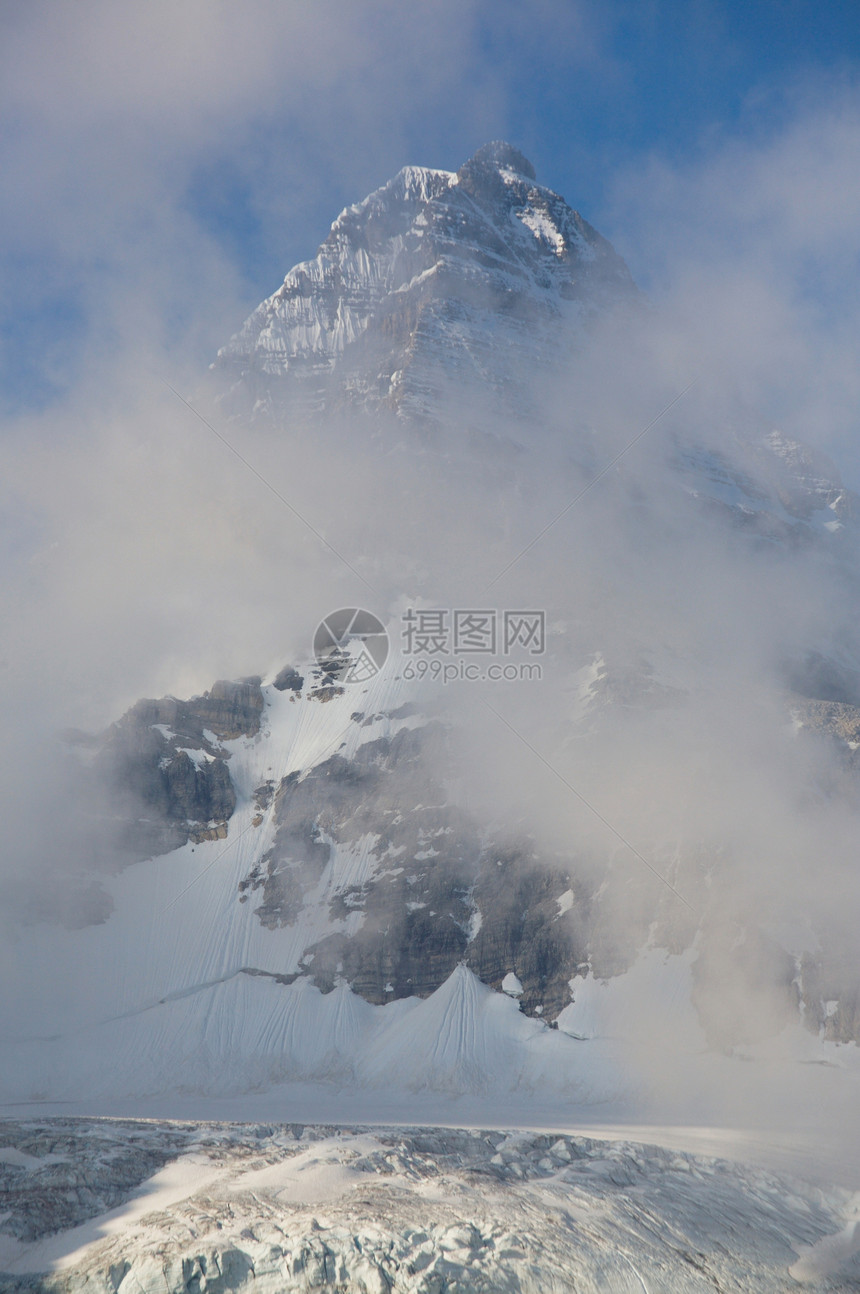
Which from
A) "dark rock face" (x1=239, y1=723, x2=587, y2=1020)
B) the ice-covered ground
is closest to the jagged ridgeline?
"dark rock face" (x1=239, y1=723, x2=587, y2=1020)

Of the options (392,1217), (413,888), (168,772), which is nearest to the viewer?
(392,1217)

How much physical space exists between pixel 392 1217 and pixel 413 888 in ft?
294

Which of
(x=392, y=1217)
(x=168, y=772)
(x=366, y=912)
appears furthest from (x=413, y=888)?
(x=392, y=1217)

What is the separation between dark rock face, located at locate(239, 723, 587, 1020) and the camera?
422 feet

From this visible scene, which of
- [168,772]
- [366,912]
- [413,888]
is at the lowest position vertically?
[366,912]

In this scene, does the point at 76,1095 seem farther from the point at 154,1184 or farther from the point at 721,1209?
the point at 721,1209

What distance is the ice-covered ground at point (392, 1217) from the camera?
46.4m

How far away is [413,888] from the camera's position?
13975cm

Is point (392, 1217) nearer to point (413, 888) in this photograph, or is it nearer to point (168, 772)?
point (413, 888)

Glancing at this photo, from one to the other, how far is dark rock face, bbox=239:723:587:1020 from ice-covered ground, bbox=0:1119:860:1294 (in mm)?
58622

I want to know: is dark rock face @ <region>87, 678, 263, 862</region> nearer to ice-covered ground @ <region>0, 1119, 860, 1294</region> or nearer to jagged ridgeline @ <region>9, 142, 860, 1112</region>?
jagged ridgeline @ <region>9, 142, 860, 1112</region>

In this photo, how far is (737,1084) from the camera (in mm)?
98062

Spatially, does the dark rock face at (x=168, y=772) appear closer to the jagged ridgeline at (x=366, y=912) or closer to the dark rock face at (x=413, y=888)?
the jagged ridgeline at (x=366, y=912)

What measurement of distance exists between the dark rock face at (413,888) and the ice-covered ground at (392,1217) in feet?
192
